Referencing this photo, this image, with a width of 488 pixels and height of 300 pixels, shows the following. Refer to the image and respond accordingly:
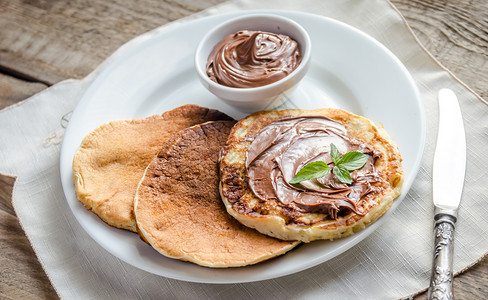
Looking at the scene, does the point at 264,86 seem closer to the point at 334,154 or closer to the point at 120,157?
the point at 334,154

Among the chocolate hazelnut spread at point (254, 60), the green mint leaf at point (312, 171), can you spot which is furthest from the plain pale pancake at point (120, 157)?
the green mint leaf at point (312, 171)

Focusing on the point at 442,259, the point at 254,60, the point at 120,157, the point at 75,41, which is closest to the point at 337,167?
the point at 442,259

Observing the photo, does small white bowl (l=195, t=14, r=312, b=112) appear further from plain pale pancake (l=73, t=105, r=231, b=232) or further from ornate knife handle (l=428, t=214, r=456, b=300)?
ornate knife handle (l=428, t=214, r=456, b=300)

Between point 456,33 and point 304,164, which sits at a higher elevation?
point 456,33

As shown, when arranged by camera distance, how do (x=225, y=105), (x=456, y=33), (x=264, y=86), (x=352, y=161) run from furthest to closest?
(x=456, y=33) → (x=225, y=105) → (x=264, y=86) → (x=352, y=161)

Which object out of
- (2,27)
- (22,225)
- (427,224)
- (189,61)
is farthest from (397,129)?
(2,27)

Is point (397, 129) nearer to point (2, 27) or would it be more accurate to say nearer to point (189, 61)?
point (189, 61)

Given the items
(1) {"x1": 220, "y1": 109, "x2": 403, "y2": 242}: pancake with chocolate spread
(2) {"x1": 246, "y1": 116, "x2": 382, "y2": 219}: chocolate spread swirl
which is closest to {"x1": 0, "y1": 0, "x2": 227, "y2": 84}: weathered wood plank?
(1) {"x1": 220, "y1": 109, "x2": 403, "y2": 242}: pancake with chocolate spread
